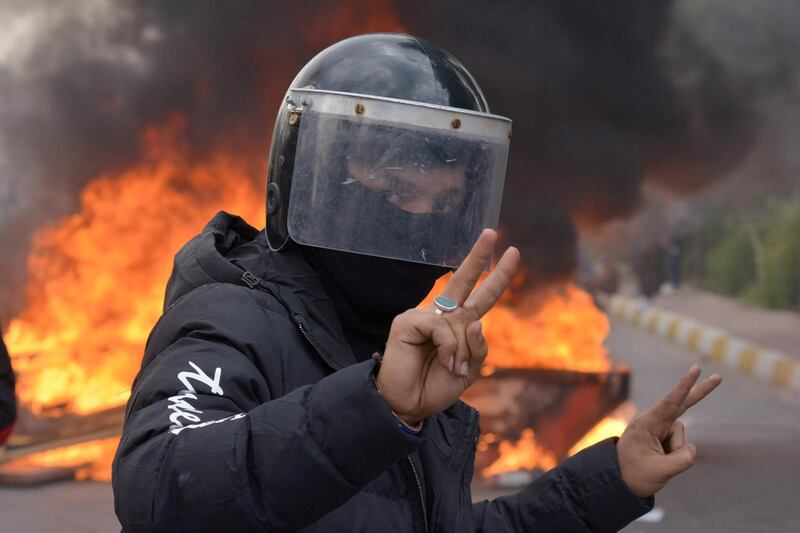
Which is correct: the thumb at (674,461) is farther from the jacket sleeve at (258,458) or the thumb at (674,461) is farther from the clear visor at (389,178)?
the jacket sleeve at (258,458)

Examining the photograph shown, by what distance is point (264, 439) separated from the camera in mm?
1285

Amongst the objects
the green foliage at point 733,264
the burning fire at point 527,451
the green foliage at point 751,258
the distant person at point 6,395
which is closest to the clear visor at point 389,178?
the distant person at point 6,395

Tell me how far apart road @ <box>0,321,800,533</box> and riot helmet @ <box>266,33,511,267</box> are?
3.36 meters

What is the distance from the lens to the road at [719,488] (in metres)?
4.93

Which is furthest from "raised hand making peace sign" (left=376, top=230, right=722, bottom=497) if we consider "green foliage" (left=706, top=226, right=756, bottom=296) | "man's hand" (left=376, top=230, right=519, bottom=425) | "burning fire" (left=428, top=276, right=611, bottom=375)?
"green foliage" (left=706, top=226, right=756, bottom=296)

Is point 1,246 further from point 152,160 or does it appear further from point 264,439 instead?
point 264,439

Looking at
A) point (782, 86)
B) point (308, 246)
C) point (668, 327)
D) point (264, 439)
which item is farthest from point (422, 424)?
point (668, 327)

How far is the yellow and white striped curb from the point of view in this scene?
8953mm

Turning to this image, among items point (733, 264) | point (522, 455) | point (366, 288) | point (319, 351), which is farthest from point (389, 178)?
point (733, 264)

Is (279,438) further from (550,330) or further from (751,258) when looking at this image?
(751,258)

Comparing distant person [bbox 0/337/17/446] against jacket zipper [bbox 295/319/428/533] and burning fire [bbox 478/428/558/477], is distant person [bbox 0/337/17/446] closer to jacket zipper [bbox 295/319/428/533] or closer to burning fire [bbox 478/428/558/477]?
jacket zipper [bbox 295/319/428/533]

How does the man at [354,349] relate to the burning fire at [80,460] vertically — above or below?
above

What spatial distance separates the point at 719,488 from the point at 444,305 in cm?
471

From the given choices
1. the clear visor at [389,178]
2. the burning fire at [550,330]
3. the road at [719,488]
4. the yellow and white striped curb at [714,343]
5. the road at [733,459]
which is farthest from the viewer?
the yellow and white striped curb at [714,343]
